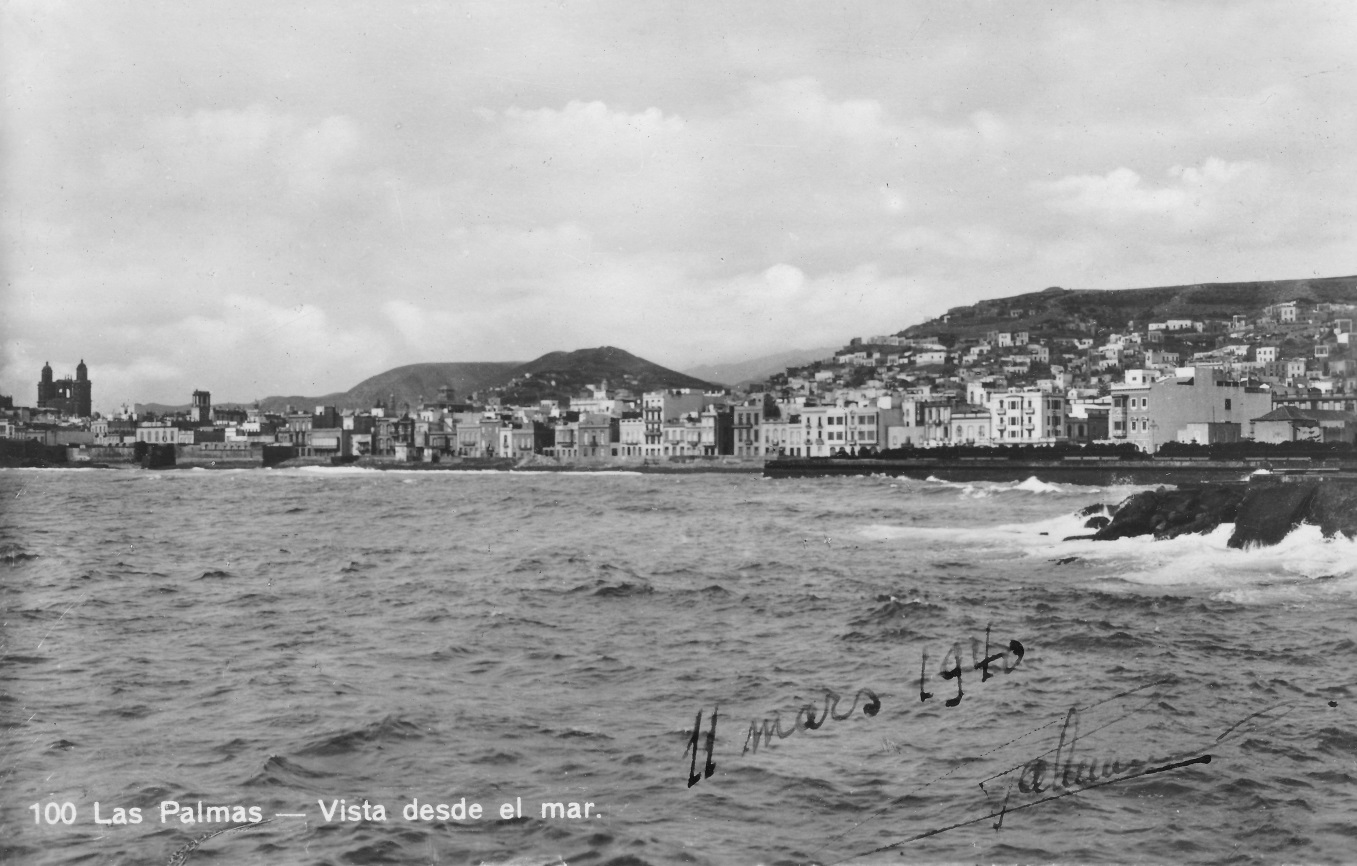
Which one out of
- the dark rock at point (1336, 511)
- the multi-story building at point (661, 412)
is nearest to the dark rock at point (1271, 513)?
the dark rock at point (1336, 511)

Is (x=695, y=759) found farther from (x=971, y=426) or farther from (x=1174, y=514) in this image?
(x=971, y=426)

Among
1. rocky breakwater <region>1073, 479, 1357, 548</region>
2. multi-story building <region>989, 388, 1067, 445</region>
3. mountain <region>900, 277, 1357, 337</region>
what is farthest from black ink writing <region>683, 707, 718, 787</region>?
mountain <region>900, 277, 1357, 337</region>

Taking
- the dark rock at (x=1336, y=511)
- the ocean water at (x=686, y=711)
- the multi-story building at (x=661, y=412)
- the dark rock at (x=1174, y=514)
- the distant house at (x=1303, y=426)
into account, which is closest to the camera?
the ocean water at (x=686, y=711)

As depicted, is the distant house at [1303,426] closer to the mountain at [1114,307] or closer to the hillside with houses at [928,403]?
the hillside with houses at [928,403]

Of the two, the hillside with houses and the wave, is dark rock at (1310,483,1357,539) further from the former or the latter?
the hillside with houses

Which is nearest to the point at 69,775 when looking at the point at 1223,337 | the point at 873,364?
the point at 1223,337

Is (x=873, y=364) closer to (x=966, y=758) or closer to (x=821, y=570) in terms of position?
(x=821, y=570)
